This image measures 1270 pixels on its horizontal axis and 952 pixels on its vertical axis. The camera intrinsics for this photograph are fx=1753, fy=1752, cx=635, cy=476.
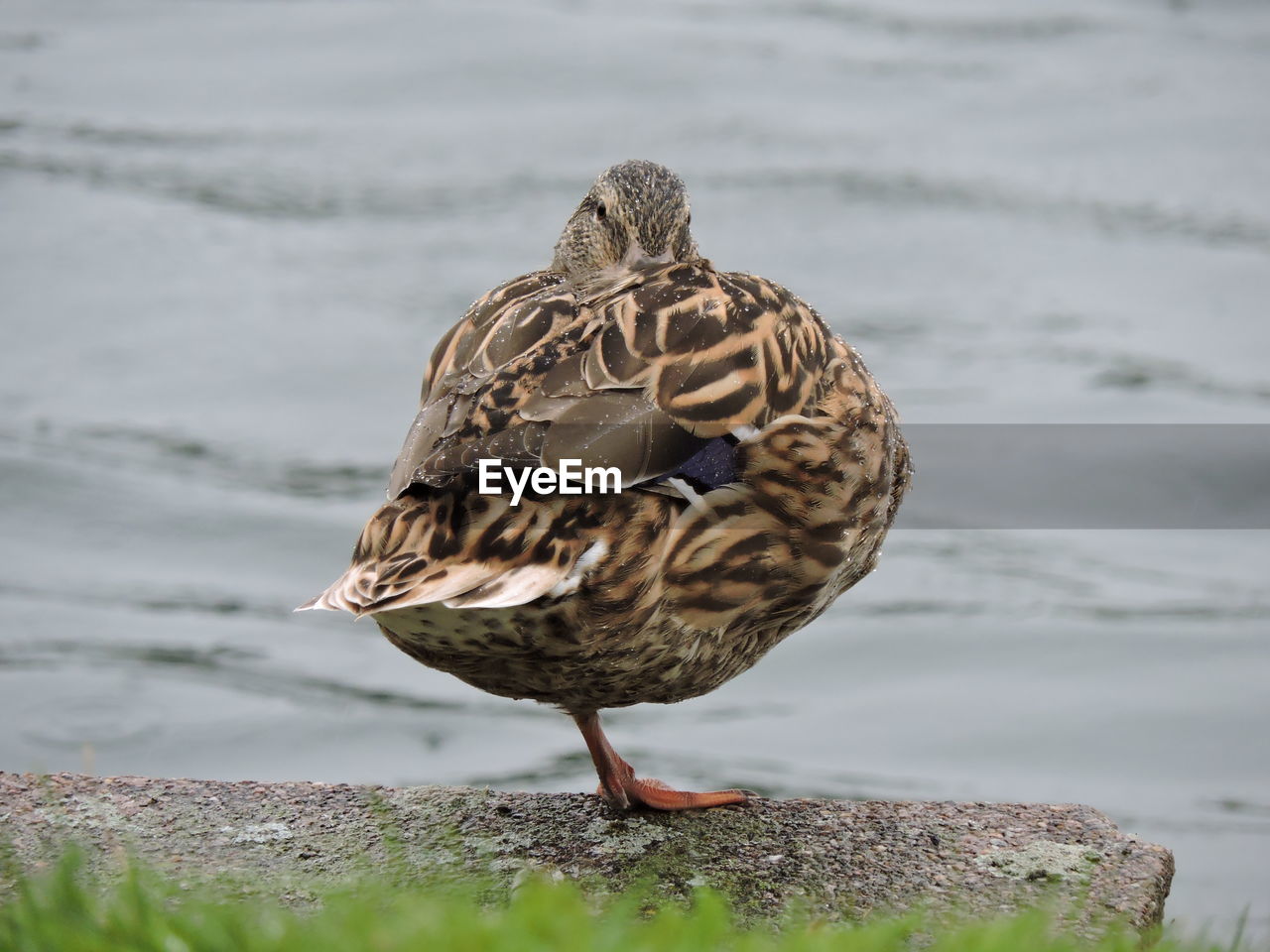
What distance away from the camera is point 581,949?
264 cm

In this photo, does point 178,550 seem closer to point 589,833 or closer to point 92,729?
point 92,729

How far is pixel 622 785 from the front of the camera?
14.2 ft

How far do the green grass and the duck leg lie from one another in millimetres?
1204

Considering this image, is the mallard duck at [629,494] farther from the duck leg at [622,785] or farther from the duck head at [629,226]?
the duck head at [629,226]

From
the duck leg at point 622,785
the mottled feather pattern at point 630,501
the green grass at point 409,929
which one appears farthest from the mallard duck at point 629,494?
the green grass at point 409,929

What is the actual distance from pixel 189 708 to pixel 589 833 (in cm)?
415

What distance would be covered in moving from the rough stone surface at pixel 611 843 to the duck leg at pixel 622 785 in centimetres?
4

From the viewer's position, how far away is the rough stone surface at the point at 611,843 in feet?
12.3

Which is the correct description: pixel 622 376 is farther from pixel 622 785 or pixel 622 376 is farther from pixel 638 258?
pixel 622 785

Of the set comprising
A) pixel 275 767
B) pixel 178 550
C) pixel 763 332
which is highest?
pixel 763 332

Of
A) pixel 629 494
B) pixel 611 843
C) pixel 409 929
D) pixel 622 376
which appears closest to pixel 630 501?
pixel 629 494

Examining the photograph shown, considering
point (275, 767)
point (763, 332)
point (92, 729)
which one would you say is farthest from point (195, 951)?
point (92, 729)

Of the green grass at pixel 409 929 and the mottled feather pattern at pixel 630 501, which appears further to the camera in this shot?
the mottled feather pattern at pixel 630 501

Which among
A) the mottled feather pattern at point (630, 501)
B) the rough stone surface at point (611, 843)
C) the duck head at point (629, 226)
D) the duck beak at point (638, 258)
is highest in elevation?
the duck head at point (629, 226)
